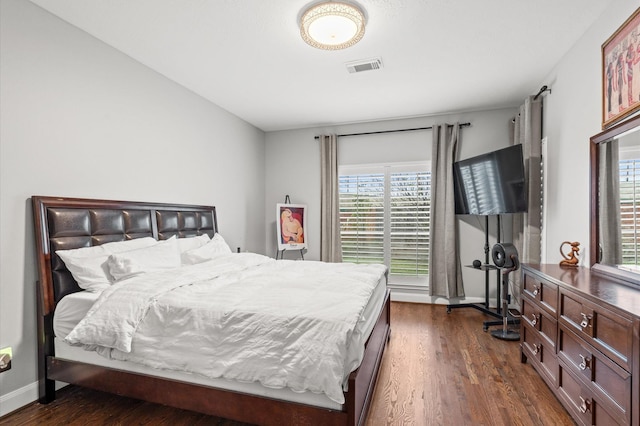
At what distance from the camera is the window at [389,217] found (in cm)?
460

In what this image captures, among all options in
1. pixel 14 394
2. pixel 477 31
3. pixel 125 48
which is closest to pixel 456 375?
pixel 477 31

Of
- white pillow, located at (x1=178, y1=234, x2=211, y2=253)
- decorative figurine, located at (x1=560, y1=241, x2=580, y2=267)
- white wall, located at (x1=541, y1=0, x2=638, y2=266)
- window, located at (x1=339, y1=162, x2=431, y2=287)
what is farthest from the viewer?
window, located at (x1=339, y1=162, x2=431, y2=287)

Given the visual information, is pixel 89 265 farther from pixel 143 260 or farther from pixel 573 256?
pixel 573 256

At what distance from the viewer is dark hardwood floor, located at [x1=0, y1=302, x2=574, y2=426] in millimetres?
1951

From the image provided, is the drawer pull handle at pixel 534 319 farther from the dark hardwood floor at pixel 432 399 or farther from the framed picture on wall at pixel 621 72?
the framed picture on wall at pixel 621 72

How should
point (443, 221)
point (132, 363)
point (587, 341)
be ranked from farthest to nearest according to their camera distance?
point (443, 221) → point (132, 363) → point (587, 341)

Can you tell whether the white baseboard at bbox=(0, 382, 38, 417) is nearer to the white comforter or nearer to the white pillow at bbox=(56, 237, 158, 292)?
the white comforter

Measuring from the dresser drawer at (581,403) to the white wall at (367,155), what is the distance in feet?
8.23

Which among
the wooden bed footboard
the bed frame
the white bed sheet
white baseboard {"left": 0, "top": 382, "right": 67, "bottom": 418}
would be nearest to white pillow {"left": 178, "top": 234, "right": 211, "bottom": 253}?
the bed frame

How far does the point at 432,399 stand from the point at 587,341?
997 mm

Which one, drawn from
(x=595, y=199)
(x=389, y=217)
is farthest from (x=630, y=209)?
(x=389, y=217)

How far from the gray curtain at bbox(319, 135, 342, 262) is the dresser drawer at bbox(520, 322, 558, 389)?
264 centimetres

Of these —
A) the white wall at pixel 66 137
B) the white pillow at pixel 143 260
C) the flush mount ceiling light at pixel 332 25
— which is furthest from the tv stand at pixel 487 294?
the white wall at pixel 66 137

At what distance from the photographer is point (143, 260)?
2441 millimetres
